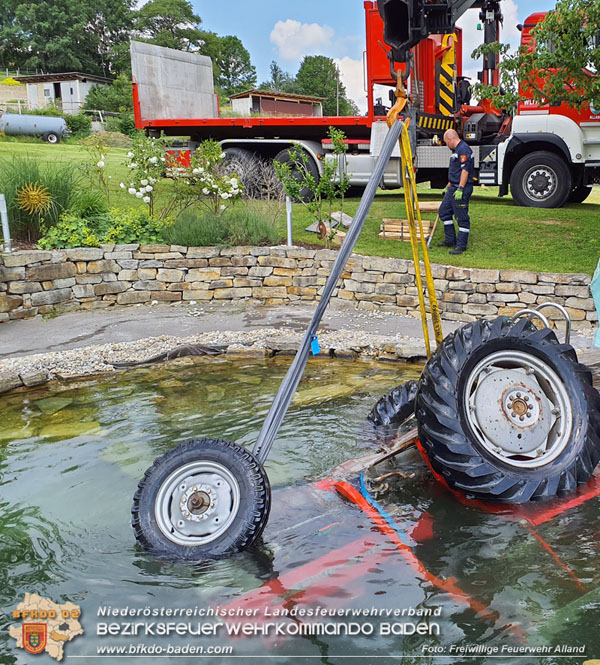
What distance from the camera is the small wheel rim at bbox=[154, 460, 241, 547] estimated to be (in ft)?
10.2

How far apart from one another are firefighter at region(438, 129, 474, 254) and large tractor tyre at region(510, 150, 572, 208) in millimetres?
2545

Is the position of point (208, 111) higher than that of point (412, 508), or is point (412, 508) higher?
point (208, 111)

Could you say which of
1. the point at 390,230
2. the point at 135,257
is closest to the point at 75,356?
the point at 135,257

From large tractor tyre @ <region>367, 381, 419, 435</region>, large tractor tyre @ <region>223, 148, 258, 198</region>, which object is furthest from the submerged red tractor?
large tractor tyre @ <region>223, 148, 258, 198</region>

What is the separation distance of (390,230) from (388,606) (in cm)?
900

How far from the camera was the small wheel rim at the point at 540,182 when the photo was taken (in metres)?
12.3

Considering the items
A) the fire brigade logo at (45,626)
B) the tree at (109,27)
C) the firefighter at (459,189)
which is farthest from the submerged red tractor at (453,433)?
the tree at (109,27)

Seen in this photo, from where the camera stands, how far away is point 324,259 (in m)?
9.89

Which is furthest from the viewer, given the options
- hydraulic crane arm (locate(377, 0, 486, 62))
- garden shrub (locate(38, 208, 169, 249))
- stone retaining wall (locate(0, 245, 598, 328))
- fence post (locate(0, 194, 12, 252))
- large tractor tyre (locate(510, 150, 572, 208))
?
large tractor tyre (locate(510, 150, 572, 208))

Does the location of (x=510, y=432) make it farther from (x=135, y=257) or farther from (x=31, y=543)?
(x=135, y=257)

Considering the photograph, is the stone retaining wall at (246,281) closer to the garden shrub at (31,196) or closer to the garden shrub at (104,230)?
the garden shrub at (104,230)

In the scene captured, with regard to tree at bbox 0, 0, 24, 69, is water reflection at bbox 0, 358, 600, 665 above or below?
below

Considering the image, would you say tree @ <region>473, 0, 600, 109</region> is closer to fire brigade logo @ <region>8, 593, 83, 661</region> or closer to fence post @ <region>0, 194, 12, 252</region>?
fence post @ <region>0, 194, 12, 252</region>

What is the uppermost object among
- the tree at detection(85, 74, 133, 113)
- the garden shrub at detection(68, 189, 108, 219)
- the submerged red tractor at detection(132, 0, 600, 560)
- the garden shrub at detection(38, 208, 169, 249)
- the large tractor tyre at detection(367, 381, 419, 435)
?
the tree at detection(85, 74, 133, 113)
